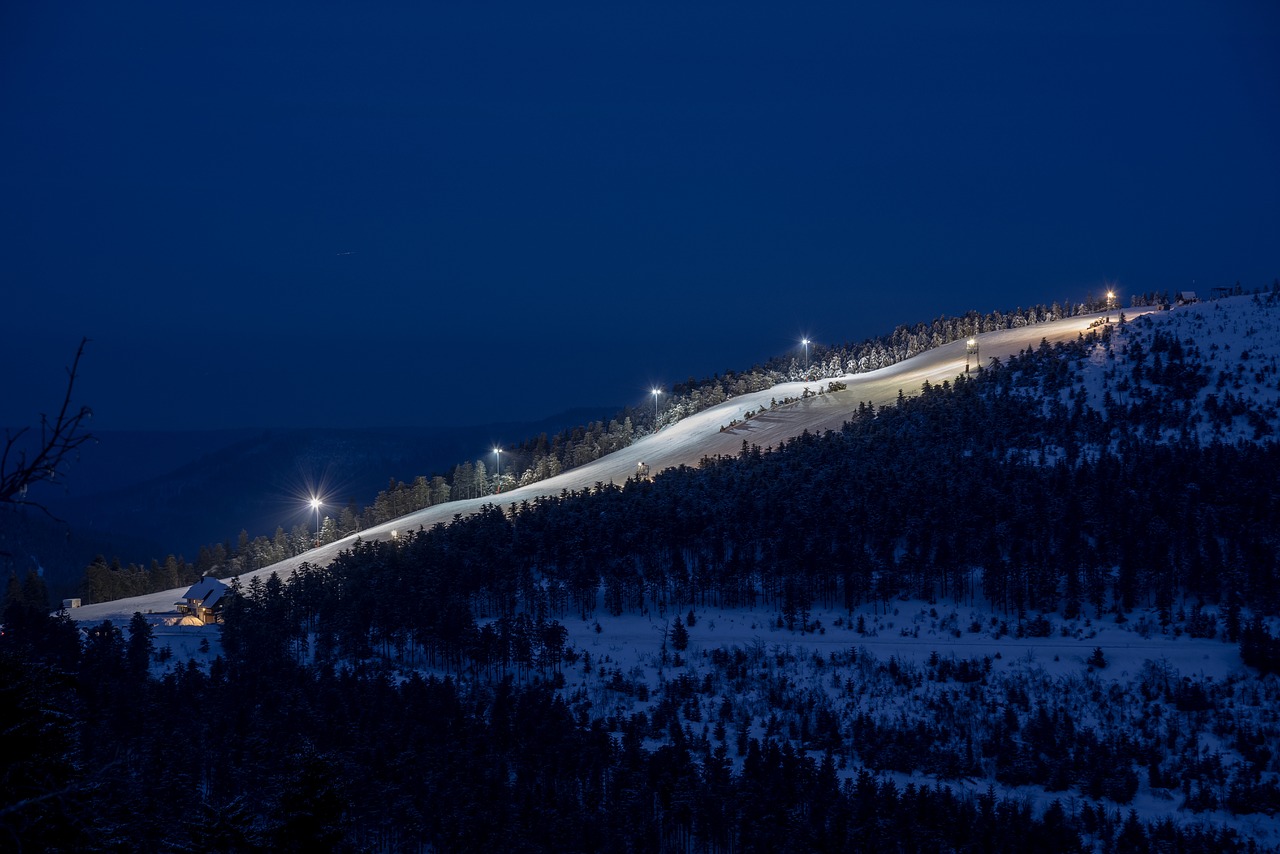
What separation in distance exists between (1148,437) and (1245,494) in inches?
642

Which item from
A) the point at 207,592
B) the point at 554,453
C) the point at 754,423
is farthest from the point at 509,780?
the point at 554,453

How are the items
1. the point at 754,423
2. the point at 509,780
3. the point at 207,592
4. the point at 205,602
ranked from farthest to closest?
the point at 754,423 → the point at 207,592 → the point at 205,602 → the point at 509,780

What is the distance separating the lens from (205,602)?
93188mm

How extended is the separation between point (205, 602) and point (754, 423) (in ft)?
258

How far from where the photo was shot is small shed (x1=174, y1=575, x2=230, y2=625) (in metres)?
92.4

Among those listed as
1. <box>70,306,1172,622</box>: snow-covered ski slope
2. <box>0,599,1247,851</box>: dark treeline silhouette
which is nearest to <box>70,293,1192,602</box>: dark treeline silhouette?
<box>70,306,1172,622</box>: snow-covered ski slope

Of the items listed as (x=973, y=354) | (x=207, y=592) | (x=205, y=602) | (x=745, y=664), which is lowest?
(x=745, y=664)

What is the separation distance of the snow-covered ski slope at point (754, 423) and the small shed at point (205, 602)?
12891 mm

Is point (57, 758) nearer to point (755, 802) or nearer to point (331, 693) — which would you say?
point (755, 802)

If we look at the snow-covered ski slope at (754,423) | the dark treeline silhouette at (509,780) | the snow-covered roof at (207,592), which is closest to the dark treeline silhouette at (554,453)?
the snow-covered ski slope at (754,423)

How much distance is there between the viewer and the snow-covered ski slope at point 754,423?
128 m

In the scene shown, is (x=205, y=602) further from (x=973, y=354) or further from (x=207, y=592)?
(x=973, y=354)

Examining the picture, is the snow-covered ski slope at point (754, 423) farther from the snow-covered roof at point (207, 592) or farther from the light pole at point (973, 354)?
the snow-covered roof at point (207, 592)

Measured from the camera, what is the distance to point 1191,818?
176ft
